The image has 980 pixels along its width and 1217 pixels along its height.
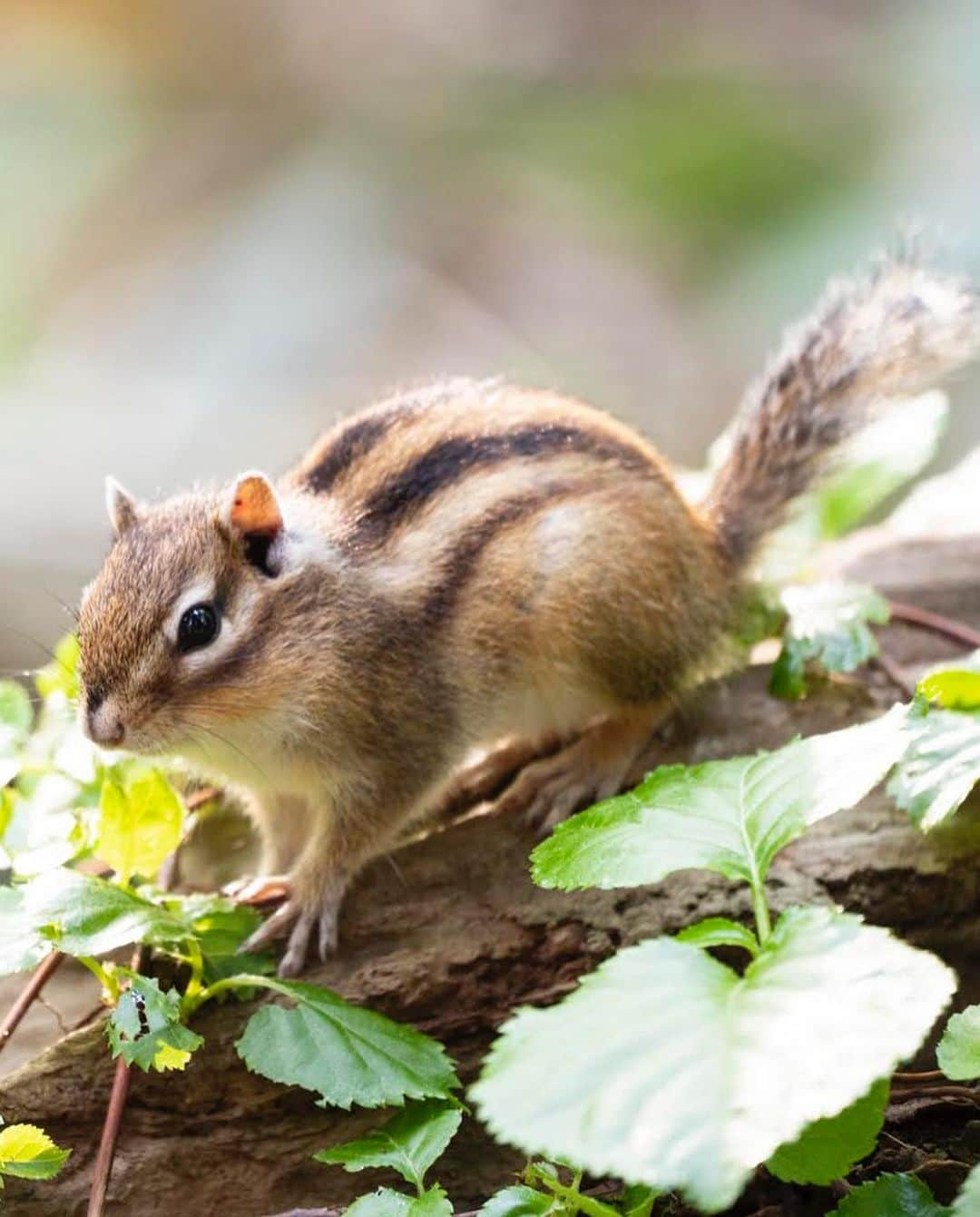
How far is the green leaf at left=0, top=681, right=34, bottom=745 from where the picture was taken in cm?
264

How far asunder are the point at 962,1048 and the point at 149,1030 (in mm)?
1096

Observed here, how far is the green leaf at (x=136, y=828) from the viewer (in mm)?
2400

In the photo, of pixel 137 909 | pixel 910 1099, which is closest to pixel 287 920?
pixel 137 909

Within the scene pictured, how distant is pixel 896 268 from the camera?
344cm

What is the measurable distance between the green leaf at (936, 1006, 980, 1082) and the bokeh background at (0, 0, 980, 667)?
16.5ft

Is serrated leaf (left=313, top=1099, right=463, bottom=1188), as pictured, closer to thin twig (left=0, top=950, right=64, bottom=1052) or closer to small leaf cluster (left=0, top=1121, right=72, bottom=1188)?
small leaf cluster (left=0, top=1121, right=72, bottom=1188)

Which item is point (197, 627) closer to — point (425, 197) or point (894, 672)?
point (894, 672)

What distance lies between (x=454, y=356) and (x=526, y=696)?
4587mm

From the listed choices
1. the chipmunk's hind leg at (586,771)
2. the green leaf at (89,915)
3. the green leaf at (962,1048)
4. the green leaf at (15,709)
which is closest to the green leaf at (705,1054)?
the green leaf at (962,1048)

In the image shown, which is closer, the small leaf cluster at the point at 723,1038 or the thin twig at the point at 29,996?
the small leaf cluster at the point at 723,1038

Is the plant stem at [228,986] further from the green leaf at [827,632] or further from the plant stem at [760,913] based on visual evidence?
the green leaf at [827,632]

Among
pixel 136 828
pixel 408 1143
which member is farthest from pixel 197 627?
pixel 408 1143

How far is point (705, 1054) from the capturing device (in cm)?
145

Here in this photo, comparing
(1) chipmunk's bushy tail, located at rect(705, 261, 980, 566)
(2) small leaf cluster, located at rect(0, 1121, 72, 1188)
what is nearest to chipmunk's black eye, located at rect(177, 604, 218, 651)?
(2) small leaf cluster, located at rect(0, 1121, 72, 1188)
